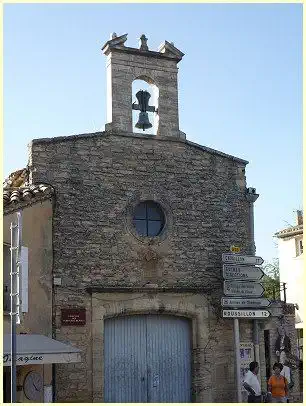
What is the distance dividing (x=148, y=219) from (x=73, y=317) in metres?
2.71

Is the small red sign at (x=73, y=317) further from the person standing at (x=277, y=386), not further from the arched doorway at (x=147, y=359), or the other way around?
the person standing at (x=277, y=386)

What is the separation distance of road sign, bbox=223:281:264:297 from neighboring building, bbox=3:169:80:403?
3791mm

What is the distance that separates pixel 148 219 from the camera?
14992 mm

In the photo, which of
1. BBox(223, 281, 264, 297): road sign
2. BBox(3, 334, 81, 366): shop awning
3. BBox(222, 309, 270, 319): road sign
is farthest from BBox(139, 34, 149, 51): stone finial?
BBox(3, 334, 81, 366): shop awning

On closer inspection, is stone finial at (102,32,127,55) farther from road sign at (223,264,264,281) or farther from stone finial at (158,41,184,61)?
road sign at (223,264,264,281)

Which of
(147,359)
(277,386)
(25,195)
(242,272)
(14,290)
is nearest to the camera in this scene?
(14,290)

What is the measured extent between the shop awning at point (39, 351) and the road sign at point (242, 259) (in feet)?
13.7

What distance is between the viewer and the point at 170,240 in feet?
48.9

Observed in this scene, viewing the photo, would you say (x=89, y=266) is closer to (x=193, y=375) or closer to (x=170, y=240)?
(x=170, y=240)

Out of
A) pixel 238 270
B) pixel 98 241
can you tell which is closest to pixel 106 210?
pixel 98 241

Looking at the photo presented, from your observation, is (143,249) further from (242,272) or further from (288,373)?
(288,373)

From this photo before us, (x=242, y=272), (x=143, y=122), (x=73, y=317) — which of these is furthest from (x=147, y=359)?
(x=143, y=122)

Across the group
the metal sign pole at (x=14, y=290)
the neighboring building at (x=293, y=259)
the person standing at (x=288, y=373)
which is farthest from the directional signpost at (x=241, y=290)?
the neighboring building at (x=293, y=259)

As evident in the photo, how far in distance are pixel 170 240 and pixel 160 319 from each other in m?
1.66
